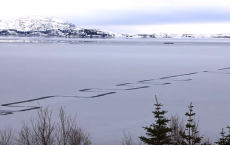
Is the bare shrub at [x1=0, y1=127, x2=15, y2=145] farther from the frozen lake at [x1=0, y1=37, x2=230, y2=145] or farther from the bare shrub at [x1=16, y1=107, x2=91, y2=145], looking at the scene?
the frozen lake at [x1=0, y1=37, x2=230, y2=145]

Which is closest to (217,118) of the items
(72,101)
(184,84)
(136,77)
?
(72,101)

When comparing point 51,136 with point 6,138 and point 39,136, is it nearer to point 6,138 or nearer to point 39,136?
point 39,136

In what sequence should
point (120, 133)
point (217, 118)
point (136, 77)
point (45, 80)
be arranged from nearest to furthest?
point (120, 133), point (217, 118), point (45, 80), point (136, 77)

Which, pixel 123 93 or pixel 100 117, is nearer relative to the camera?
pixel 100 117

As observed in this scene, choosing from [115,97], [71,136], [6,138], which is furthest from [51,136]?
[115,97]

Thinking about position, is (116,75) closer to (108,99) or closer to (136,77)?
(136,77)

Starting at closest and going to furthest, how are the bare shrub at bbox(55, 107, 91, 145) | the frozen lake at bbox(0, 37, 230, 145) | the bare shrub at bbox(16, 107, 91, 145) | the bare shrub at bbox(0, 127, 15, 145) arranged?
the bare shrub at bbox(55, 107, 91, 145) < the bare shrub at bbox(16, 107, 91, 145) < the bare shrub at bbox(0, 127, 15, 145) < the frozen lake at bbox(0, 37, 230, 145)

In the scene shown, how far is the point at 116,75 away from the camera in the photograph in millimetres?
21328

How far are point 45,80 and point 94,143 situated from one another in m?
11.0

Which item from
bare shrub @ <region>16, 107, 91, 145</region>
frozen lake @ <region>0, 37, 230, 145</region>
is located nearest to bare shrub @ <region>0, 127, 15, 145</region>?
bare shrub @ <region>16, 107, 91, 145</region>

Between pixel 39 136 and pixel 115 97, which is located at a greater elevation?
pixel 39 136

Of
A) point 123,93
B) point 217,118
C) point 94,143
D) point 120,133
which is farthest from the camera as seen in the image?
point 123,93

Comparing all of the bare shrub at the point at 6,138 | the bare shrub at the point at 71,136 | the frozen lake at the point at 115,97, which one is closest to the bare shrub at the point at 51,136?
the bare shrub at the point at 71,136

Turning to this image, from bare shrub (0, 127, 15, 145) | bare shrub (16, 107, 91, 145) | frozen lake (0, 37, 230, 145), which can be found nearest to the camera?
bare shrub (16, 107, 91, 145)
